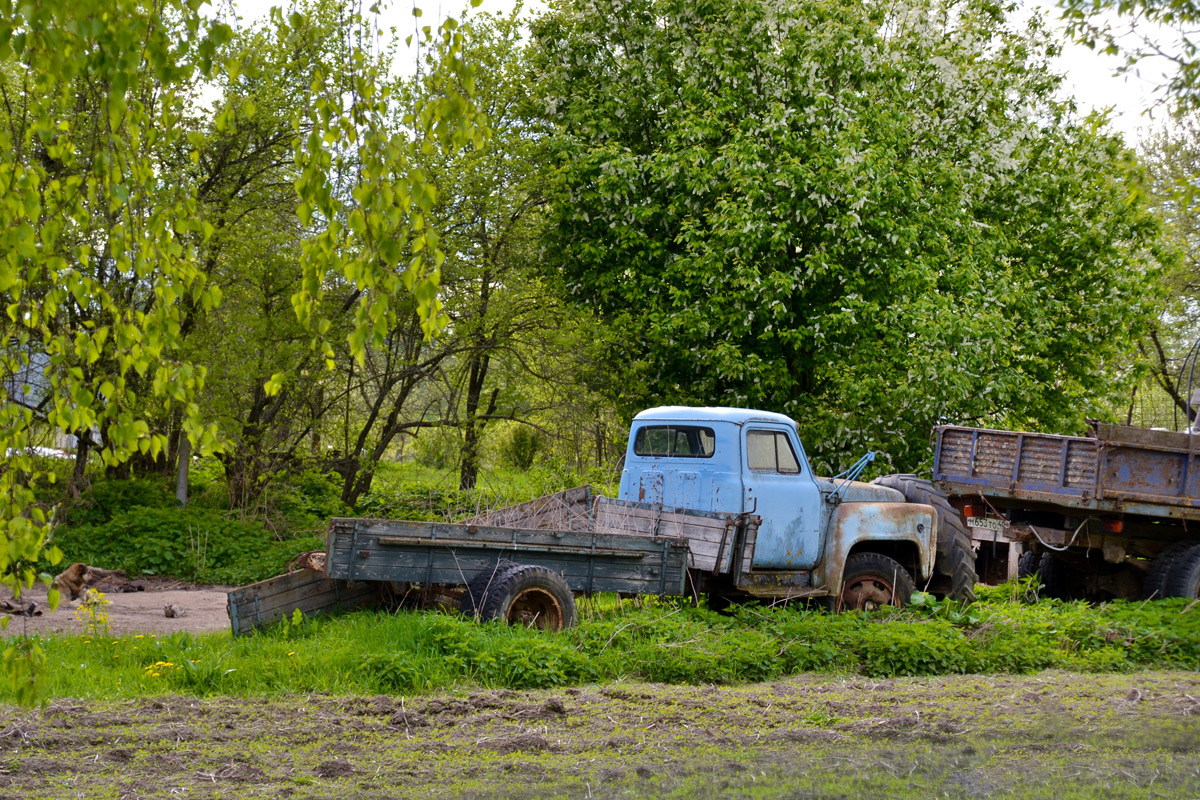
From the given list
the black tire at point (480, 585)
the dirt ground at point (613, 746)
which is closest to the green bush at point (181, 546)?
the black tire at point (480, 585)

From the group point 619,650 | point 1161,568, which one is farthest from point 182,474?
point 1161,568

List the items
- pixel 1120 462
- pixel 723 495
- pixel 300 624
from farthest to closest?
pixel 1120 462 → pixel 723 495 → pixel 300 624

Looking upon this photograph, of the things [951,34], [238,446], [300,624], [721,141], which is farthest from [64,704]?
[951,34]

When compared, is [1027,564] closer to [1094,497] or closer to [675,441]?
[1094,497]

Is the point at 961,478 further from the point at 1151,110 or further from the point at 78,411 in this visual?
the point at 78,411

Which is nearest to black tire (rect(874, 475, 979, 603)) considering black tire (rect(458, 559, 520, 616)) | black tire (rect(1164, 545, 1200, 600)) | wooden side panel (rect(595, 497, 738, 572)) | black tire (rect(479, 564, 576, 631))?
black tire (rect(1164, 545, 1200, 600))

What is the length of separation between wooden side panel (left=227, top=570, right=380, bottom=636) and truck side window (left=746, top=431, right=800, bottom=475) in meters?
3.73

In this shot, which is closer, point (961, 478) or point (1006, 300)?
point (961, 478)

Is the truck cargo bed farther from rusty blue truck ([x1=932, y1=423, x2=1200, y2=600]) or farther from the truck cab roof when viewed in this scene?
the truck cab roof

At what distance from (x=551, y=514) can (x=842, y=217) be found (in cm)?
747

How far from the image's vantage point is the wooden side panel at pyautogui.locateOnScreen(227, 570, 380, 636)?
795 centimetres

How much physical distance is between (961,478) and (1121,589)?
233 cm

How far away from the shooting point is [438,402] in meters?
18.1

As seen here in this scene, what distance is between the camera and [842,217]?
1584 cm
